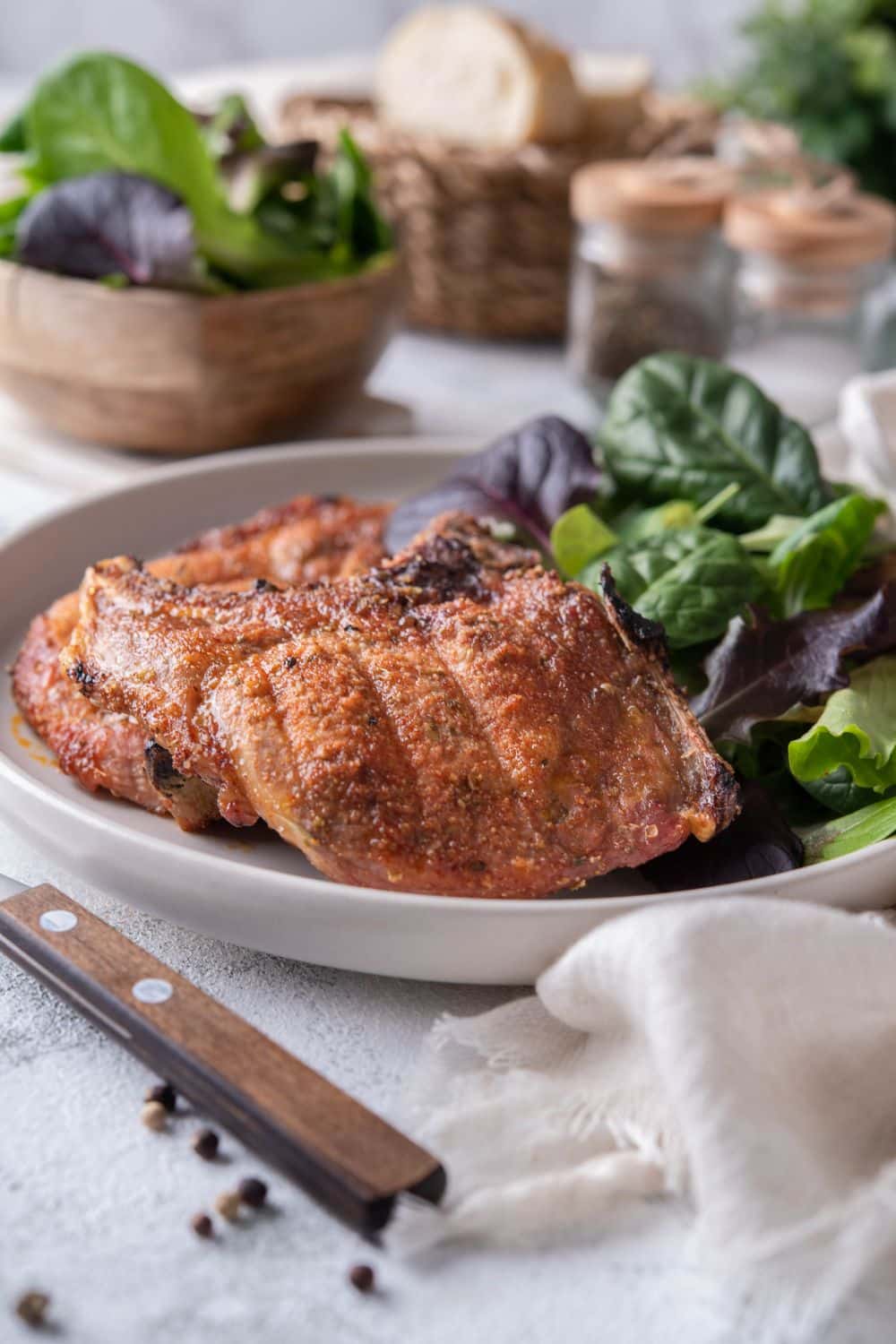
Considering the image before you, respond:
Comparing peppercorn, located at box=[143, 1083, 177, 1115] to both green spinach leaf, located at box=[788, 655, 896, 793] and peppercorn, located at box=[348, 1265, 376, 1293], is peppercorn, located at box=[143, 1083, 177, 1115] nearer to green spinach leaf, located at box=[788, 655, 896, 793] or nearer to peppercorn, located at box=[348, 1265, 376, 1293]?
peppercorn, located at box=[348, 1265, 376, 1293]

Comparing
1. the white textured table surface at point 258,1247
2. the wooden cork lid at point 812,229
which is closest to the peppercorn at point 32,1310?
the white textured table surface at point 258,1247

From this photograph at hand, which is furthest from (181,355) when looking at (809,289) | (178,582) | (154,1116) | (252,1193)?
(252,1193)

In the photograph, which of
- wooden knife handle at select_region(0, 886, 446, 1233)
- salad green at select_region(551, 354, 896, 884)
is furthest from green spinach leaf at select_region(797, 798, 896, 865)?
wooden knife handle at select_region(0, 886, 446, 1233)

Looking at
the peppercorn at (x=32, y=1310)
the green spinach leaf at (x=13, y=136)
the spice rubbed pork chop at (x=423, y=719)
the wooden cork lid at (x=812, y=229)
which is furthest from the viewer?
the wooden cork lid at (x=812, y=229)

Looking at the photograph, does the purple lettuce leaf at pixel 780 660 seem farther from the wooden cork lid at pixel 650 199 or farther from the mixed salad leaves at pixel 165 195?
the wooden cork lid at pixel 650 199

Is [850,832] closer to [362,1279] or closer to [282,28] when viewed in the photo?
[362,1279]
